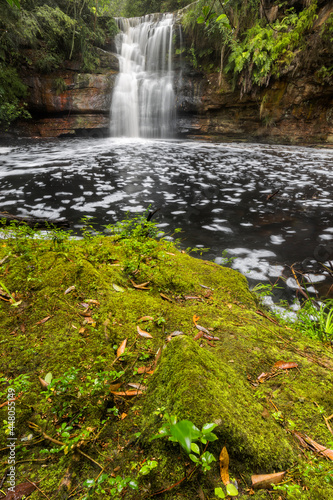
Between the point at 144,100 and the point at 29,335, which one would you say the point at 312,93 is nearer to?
the point at 144,100

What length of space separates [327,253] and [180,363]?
432 cm

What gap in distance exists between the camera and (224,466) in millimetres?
949

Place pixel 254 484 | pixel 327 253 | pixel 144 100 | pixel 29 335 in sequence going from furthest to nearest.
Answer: pixel 144 100
pixel 327 253
pixel 29 335
pixel 254 484

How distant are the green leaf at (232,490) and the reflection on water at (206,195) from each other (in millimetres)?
3156

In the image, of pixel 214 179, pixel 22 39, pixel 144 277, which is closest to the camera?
pixel 144 277

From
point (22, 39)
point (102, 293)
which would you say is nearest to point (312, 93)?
point (22, 39)

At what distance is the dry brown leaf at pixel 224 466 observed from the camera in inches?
36.3

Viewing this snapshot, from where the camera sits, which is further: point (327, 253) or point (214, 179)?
point (214, 179)

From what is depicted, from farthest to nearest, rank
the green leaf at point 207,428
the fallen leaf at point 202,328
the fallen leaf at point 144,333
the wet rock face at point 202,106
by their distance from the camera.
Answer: the wet rock face at point 202,106 < the fallen leaf at point 202,328 < the fallen leaf at point 144,333 < the green leaf at point 207,428

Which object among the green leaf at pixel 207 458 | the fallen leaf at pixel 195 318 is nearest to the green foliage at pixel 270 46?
the fallen leaf at pixel 195 318

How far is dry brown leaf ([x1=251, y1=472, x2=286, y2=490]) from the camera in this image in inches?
36.8

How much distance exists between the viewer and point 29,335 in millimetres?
1592

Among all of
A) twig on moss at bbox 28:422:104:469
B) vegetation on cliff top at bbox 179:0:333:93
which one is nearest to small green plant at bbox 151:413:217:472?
twig on moss at bbox 28:422:104:469

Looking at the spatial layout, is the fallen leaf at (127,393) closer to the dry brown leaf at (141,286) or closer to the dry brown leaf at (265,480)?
the dry brown leaf at (265,480)
